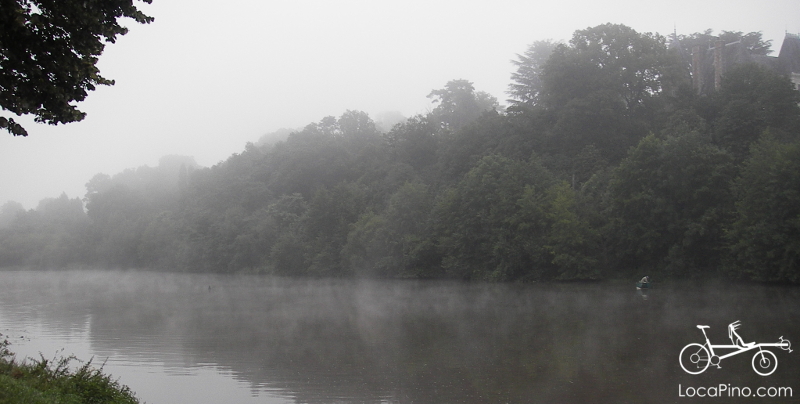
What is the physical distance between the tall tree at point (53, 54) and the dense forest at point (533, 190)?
124ft

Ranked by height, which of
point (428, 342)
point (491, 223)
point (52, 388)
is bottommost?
point (428, 342)

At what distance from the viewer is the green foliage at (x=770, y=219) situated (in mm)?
34906

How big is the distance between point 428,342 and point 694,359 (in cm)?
963

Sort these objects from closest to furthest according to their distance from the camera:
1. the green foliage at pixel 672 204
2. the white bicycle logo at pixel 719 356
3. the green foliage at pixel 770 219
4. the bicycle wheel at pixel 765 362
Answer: the bicycle wheel at pixel 765 362 → the white bicycle logo at pixel 719 356 → the green foliage at pixel 770 219 → the green foliage at pixel 672 204

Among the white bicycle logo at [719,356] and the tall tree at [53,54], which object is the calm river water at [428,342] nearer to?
the white bicycle logo at [719,356]

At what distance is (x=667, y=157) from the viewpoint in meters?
44.4

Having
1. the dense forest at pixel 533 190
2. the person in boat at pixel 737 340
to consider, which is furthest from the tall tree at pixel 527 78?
the person in boat at pixel 737 340

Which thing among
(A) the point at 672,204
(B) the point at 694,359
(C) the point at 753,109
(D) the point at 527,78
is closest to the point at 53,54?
(B) the point at 694,359

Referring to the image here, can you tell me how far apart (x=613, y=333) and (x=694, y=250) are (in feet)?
75.3

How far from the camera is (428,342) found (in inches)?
927

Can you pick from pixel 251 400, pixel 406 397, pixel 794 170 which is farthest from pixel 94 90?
pixel 794 170

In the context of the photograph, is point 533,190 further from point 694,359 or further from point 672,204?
point 694,359

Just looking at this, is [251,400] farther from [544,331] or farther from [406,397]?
[544,331]

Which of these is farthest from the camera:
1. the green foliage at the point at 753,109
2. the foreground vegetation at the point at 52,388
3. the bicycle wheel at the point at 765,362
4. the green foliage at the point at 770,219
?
the green foliage at the point at 753,109
